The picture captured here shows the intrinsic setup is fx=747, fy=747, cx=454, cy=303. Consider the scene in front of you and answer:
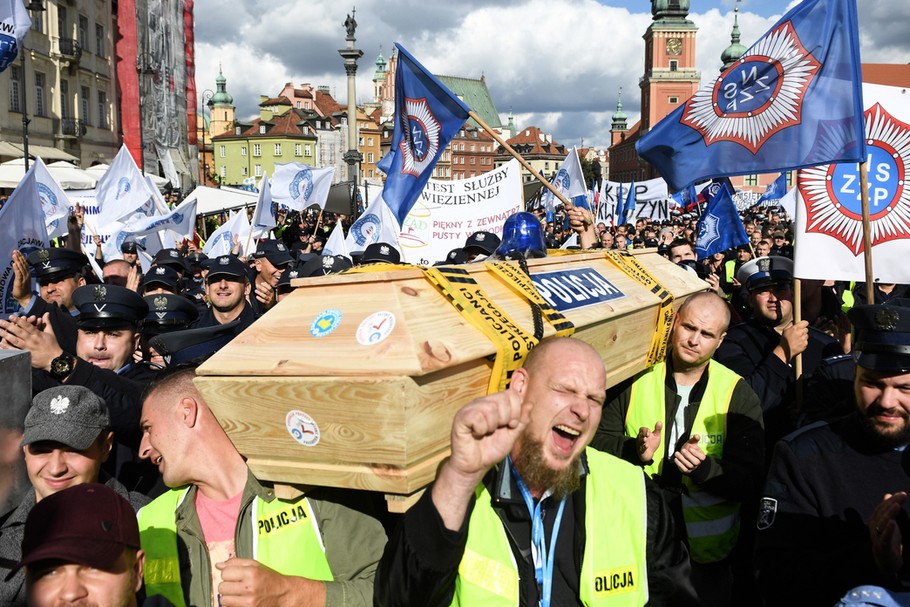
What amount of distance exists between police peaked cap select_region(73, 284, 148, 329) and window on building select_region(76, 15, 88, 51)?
38875mm

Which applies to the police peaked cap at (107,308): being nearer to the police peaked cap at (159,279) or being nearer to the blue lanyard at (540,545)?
the police peaked cap at (159,279)

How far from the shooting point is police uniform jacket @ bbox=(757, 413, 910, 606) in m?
2.44

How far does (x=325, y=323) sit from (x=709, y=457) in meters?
1.93

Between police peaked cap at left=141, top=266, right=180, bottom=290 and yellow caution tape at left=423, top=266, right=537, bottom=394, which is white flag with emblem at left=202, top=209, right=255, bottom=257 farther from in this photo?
yellow caution tape at left=423, top=266, right=537, bottom=394

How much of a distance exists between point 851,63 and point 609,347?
258cm

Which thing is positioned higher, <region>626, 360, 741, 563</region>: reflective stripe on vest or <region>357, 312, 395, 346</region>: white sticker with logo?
<region>357, 312, 395, 346</region>: white sticker with logo

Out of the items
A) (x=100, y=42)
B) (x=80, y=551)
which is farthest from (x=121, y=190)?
(x=100, y=42)

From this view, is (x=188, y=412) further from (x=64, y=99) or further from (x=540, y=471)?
(x=64, y=99)

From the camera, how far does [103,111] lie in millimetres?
40594

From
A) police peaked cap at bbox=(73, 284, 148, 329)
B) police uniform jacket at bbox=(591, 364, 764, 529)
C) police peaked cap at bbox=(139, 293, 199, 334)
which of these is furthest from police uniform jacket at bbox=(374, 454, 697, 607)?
police peaked cap at bbox=(139, 293, 199, 334)

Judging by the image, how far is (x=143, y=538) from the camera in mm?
2475

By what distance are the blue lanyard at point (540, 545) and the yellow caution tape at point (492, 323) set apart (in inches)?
11.4

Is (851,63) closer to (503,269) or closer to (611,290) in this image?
(611,290)

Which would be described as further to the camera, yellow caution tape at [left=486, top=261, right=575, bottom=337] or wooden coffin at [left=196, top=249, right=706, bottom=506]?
yellow caution tape at [left=486, top=261, right=575, bottom=337]
